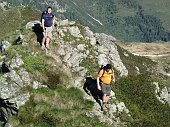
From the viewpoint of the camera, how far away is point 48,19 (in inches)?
1693

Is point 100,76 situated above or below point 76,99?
above

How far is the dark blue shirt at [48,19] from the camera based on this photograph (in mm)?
42562

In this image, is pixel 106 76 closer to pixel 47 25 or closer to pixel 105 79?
pixel 105 79

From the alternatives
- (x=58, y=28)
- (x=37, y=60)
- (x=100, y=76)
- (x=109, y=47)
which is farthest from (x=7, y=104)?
(x=109, y=47)

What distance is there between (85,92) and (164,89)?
432 inches

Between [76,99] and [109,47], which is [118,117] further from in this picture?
[109,47]

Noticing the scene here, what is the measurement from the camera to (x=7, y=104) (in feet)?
124

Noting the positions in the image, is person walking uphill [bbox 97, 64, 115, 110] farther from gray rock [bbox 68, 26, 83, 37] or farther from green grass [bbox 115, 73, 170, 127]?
gray rock [bbox 68, 26, 83, 37]

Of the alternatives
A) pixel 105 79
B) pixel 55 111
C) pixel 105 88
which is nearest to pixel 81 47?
pixel 105 88

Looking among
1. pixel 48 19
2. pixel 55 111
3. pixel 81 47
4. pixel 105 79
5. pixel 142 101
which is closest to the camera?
pixel 105 79

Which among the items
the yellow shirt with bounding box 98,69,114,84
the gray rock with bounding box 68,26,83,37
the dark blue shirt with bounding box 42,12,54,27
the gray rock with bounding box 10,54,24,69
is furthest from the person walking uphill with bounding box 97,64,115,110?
the gray rock with bounding box 68,26,83,37

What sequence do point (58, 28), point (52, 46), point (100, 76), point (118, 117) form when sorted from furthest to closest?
point (58, 28) < point (52, 46) < point (118, 117) < point (100, 76)

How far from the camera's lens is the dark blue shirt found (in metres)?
42.6

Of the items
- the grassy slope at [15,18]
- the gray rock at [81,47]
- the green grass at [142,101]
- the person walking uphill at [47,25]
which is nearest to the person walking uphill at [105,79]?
the green grass at [142,101]
